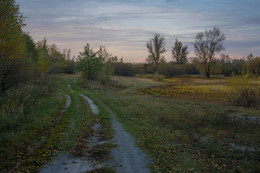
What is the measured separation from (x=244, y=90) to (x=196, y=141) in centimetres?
1371

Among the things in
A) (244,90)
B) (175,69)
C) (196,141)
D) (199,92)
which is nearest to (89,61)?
(199,92)

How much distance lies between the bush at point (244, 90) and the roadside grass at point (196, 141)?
807cm

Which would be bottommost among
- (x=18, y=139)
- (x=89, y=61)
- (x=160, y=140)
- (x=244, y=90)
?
(x=160, y=140)

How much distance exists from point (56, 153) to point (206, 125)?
30.2 feet

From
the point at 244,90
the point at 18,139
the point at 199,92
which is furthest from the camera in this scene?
the point at 199,92

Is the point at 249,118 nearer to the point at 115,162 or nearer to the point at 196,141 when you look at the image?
the point at 196,141

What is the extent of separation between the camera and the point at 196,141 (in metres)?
9.68

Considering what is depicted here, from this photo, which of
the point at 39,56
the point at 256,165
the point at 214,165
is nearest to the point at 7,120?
the point at 214,165

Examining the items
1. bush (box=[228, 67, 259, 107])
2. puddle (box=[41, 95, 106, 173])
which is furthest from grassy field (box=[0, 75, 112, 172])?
bush (box=[228, 67, 259, 107])

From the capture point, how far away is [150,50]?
89.9 m

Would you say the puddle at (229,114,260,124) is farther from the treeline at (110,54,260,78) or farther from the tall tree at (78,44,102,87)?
the treeline at (110,54,260,78)

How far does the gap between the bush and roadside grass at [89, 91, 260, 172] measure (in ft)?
26.5

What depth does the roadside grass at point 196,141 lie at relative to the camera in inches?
276

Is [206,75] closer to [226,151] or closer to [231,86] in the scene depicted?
[231,86]
